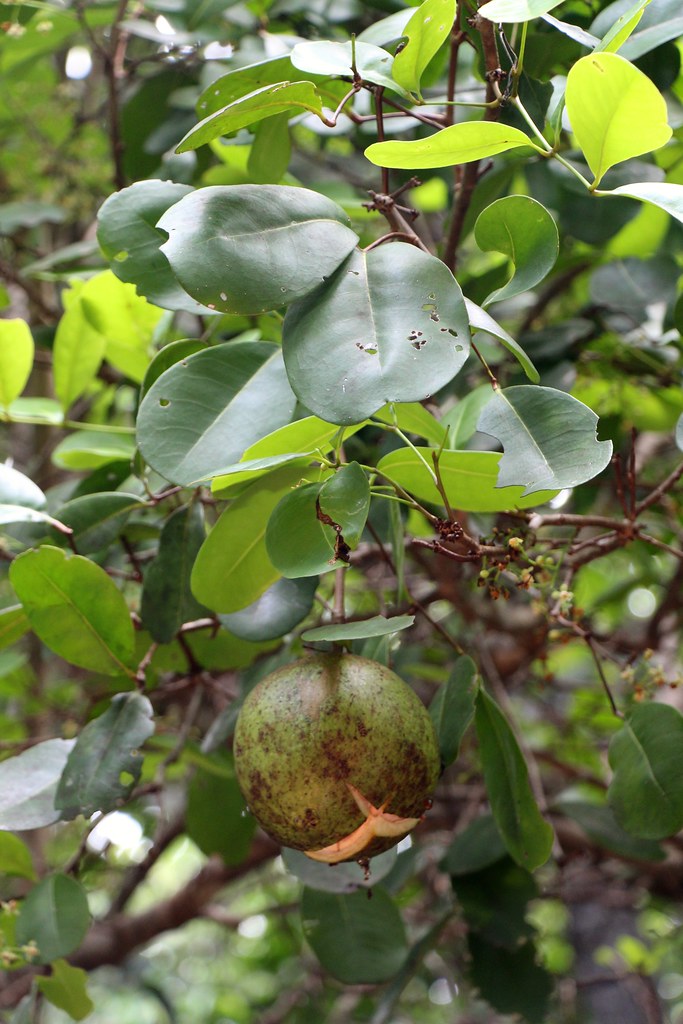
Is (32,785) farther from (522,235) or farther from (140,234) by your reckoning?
(522,235)

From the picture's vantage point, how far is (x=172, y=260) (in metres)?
0.60

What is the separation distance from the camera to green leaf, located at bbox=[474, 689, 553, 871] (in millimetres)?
829

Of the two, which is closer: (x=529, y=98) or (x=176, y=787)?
(x=529, y=98)

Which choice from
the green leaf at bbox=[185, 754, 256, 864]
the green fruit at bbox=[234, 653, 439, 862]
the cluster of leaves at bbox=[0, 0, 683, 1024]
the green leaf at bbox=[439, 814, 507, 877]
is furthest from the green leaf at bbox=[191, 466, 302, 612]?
the green leaf at bbox=[439, 814, 507, 877]

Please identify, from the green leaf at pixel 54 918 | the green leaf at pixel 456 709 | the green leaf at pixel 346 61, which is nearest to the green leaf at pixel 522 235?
the green leaf at pixel 346 61

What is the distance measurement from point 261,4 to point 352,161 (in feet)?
1.06

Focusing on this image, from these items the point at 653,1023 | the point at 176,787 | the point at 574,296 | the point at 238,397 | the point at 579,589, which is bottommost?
the point at 653,1023

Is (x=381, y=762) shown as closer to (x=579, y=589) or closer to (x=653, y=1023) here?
(x=579, y=589)

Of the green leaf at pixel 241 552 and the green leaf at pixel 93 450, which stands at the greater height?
the green leaf at pixel 241 552

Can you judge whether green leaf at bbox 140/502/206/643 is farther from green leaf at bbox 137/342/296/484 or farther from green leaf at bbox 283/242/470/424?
green leaf at bbox 283/242/470/424

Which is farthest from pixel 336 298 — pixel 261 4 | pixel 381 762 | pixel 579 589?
pixel 579 589

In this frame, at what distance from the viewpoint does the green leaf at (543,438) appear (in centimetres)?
61

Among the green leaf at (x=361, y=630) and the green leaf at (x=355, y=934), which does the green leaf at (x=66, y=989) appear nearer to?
the green leaf at (x=355, y=934)

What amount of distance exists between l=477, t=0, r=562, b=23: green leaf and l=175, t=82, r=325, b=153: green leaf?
0.43 ft
